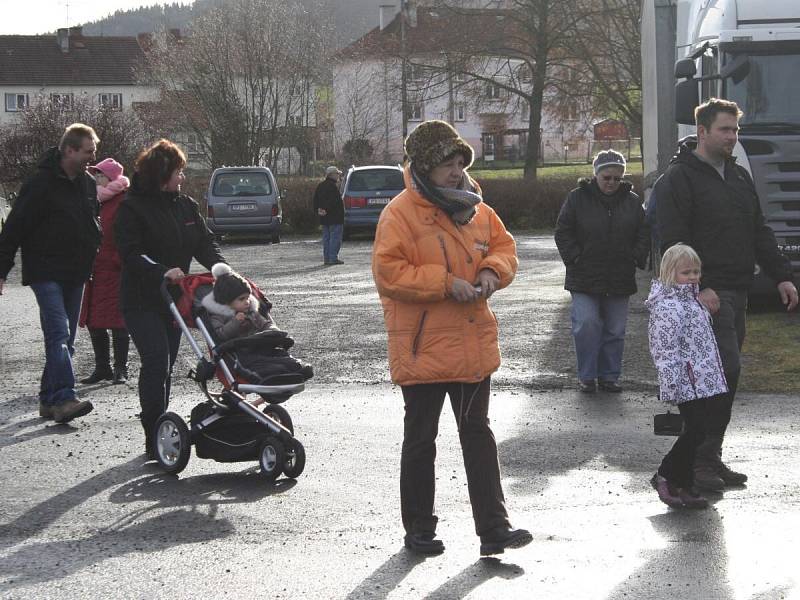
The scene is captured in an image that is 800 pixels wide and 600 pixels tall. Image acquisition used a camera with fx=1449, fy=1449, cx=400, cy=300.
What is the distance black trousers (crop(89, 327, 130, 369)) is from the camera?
12625 mm

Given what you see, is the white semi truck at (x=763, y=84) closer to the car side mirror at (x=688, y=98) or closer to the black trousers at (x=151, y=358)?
the car side mirror at (x=688, y=98)

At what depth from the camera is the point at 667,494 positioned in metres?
7.16

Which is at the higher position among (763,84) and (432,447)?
(763,84)

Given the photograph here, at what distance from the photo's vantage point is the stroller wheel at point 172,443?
8.30 m

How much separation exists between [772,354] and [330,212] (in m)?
15.3

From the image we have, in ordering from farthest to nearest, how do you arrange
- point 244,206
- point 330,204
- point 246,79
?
point 246,79 → point 244,206 → point 330,204

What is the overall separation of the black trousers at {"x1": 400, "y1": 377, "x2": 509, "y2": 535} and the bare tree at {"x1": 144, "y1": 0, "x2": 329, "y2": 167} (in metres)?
44.2

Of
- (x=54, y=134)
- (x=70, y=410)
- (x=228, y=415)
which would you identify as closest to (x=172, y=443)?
(x=228, y=415)

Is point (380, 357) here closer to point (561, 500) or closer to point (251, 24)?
point (561, 500)

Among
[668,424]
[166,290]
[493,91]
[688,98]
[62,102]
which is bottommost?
[668,424]

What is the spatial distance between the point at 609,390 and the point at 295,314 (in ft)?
23.0

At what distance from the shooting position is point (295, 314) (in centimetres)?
1777

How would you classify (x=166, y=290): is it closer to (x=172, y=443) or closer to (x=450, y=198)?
(x=172, y=443)

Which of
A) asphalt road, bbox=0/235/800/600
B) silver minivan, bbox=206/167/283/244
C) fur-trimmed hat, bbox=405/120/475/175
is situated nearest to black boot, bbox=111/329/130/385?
asphalt road, bbox=0/235/800/600
